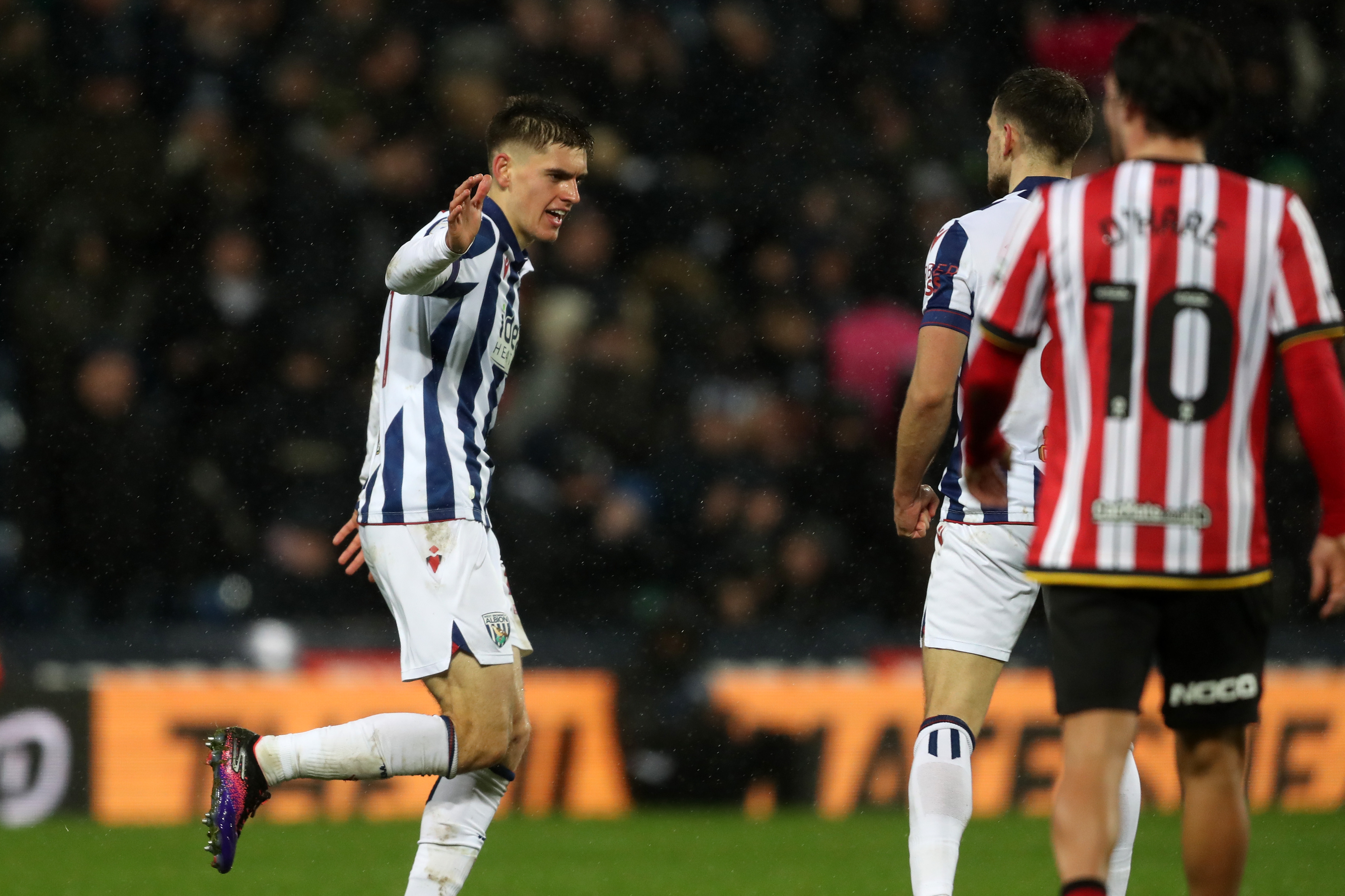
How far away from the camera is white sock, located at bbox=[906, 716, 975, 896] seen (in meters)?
3.73

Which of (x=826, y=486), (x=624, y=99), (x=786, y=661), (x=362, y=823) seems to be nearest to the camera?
(x=362, y=823)

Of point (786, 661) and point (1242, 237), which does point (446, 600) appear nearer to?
point (1242, 237)

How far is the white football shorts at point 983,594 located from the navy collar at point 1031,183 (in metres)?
0.79

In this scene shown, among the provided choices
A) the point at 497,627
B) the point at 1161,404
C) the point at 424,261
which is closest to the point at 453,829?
the point at 497,627

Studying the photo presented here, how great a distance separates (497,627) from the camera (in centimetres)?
414

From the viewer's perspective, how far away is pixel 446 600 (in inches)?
161

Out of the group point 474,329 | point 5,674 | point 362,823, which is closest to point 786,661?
point 362,823

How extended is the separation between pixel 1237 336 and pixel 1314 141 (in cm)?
857

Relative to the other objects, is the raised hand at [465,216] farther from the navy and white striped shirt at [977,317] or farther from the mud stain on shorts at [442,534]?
the navy and white striped shirt at [977,317]

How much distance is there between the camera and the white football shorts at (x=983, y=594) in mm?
3969

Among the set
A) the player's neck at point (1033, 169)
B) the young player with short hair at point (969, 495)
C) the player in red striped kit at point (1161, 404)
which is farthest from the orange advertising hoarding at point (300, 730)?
the player in red striped kit at point (1161, 404)

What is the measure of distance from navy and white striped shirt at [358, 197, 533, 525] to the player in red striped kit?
1.60 m

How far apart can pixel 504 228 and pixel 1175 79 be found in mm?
1938

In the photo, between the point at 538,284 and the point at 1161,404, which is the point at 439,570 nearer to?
the point at 1161,404
